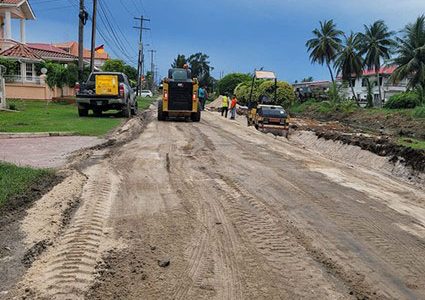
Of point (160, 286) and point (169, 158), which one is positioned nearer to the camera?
point (160, 286)

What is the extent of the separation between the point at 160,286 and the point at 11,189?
3780mm

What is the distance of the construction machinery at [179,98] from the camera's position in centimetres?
2315

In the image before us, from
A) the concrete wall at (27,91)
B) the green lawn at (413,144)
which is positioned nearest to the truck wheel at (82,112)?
the concrete wall at (27,91)

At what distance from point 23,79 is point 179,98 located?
1786 cm

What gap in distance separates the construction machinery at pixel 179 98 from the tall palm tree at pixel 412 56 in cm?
3612

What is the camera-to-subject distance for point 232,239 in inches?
213

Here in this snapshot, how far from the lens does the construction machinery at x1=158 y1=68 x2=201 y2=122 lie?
2315 cm

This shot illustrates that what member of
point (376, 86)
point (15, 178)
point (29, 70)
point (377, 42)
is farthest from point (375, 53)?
point (15, 178)

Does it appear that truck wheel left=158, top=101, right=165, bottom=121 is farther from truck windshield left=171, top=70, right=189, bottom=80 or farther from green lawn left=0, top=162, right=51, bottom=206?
green lawn left=0, top=162, right=51, bottom=206

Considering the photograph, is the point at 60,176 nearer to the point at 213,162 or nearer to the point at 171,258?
the point at 213,162

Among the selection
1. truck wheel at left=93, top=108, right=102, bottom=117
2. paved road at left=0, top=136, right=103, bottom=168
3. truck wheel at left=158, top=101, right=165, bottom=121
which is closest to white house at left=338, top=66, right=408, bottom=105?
truck wheel at left=158, top=101, right=165, bottom=121

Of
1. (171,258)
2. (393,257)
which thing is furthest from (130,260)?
(393,257)

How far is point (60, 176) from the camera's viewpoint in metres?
8.38

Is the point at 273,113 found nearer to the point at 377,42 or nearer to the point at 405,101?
the point at 405,101
